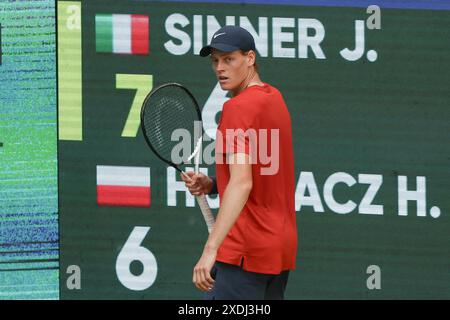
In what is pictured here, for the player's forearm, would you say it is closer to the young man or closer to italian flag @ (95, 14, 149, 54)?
the young man

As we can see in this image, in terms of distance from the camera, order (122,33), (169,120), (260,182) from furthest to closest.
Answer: (122,33)
(169,120)
(260,182)

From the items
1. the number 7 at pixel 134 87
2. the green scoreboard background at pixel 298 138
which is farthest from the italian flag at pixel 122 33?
the number 7 at pixel 134 87

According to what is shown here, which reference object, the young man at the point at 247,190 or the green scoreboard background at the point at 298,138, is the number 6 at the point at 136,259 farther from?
the young man at the point at 247,190

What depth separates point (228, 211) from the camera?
4.91 metres

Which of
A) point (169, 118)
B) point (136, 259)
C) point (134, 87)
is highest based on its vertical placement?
point (134, 87)

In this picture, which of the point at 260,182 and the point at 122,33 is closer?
the point at 260,182

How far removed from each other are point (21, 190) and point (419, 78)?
252 cm

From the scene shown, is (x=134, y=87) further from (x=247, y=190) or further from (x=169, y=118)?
(x=247, y=190)

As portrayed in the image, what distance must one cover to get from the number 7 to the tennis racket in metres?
0.60

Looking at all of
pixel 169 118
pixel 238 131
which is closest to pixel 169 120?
pixel 169 118

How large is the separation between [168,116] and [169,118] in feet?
0.04

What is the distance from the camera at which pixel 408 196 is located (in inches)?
274

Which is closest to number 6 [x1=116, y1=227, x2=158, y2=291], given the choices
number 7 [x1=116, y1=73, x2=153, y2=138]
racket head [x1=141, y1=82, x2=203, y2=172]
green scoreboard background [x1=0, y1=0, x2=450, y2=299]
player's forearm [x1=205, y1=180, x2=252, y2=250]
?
green scoreboard background [x1=0, y1=0, x2=450, y2=299]

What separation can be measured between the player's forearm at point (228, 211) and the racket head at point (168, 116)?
35.4 inches
